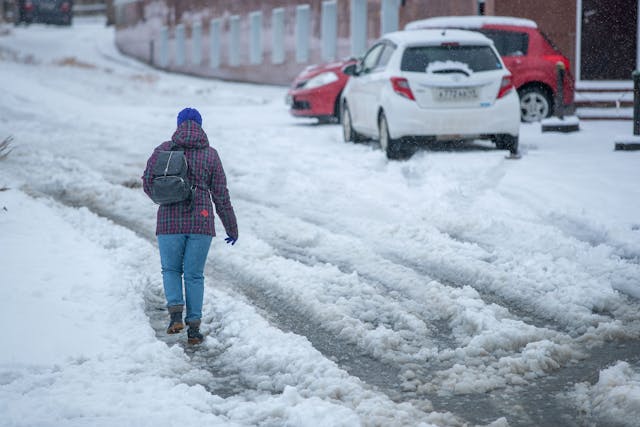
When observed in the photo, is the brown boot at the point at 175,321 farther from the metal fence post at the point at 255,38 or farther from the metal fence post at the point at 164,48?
the metal fence post at the point at 164,48

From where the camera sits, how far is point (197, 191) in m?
6.11

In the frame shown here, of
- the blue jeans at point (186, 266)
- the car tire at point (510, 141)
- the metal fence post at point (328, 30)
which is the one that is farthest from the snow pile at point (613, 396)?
the metal fence post at point (328, 30)

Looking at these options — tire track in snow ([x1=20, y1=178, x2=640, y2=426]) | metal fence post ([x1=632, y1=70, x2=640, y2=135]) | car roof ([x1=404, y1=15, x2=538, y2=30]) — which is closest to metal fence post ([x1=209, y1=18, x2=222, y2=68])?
car roof ([x1=404, y1=15, x2=538, y2=30])

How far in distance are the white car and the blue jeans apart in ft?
24.4

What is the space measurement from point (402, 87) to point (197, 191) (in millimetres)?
7665

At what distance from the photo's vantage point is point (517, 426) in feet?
15.2

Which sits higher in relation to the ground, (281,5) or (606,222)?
(281,5)

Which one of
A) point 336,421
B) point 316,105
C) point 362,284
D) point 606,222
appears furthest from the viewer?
point 316,105

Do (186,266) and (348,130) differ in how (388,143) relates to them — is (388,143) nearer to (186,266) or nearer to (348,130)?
(348,130)

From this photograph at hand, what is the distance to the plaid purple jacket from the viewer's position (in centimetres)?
605

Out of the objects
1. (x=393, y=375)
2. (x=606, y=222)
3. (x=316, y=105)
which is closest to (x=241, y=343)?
(x=393, y=375)

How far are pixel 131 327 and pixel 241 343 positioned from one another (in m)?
0.77

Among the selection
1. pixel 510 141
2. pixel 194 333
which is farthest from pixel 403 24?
pixel 194 333

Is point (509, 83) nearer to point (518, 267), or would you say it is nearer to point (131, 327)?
point (518, 267)
